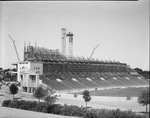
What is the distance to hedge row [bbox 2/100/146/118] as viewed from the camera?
502cm

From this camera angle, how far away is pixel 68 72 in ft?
48.6

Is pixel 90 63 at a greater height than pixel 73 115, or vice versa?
pixel 90 63

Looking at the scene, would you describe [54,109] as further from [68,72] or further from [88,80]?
[68,72]

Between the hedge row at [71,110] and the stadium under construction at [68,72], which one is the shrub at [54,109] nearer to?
the hedge row at [71,110]

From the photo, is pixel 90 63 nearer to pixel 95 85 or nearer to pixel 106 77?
pixel 106 77

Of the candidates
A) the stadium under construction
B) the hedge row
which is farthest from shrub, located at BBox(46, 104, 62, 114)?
the stadium under construction

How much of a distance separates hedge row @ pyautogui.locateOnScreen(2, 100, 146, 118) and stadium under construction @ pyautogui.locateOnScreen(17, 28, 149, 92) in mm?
4747

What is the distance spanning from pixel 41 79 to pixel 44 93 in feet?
14.0

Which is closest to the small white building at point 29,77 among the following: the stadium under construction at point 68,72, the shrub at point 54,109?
the stadium under construction at point 68,72

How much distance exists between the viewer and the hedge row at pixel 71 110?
16.5ft

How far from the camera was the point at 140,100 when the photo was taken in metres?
6.12

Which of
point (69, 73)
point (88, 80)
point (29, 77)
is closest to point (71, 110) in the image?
point (29, 77)

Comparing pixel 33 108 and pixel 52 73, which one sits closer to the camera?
pixel 33 108

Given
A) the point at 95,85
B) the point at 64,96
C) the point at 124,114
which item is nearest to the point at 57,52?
the point at 95,85
